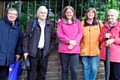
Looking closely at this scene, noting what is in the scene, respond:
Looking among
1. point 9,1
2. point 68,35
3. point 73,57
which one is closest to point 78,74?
point 73,57

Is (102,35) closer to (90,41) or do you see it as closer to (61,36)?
(90,41)

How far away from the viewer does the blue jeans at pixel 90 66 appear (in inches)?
214

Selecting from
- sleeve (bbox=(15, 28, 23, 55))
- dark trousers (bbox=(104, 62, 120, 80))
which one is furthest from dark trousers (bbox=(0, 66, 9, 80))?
dark trousers (bbox=(104, 62, 120, 80))

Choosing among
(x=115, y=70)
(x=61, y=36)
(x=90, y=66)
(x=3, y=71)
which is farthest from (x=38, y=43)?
(x=115, y=70)

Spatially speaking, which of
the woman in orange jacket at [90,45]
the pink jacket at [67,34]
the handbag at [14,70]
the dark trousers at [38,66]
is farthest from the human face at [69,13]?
the handbag at [14,70]

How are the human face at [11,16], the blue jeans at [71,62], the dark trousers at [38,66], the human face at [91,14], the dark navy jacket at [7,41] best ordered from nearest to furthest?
1. the dark navy jacket at [7,41]
2. the human face at [11,16]
3. the dark trousers at [38,66]
4. the blue jeans at [71,62]
5. the human face at [91,14]

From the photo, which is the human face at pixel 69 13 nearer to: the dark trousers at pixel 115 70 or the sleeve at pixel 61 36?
the sleeve at pixel 61 36

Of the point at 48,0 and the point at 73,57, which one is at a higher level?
the point at 48,0

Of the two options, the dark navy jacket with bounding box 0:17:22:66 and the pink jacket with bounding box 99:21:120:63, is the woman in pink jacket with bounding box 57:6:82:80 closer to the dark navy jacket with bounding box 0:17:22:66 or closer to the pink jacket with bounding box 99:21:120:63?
the pink jacket with bounding box 99:21:120:63

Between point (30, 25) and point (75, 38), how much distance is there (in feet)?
3.22

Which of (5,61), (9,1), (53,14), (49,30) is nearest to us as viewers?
(5,61)

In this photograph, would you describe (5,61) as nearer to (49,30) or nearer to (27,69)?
(27,69)

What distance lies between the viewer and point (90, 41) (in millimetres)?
5391

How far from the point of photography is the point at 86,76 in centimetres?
550
